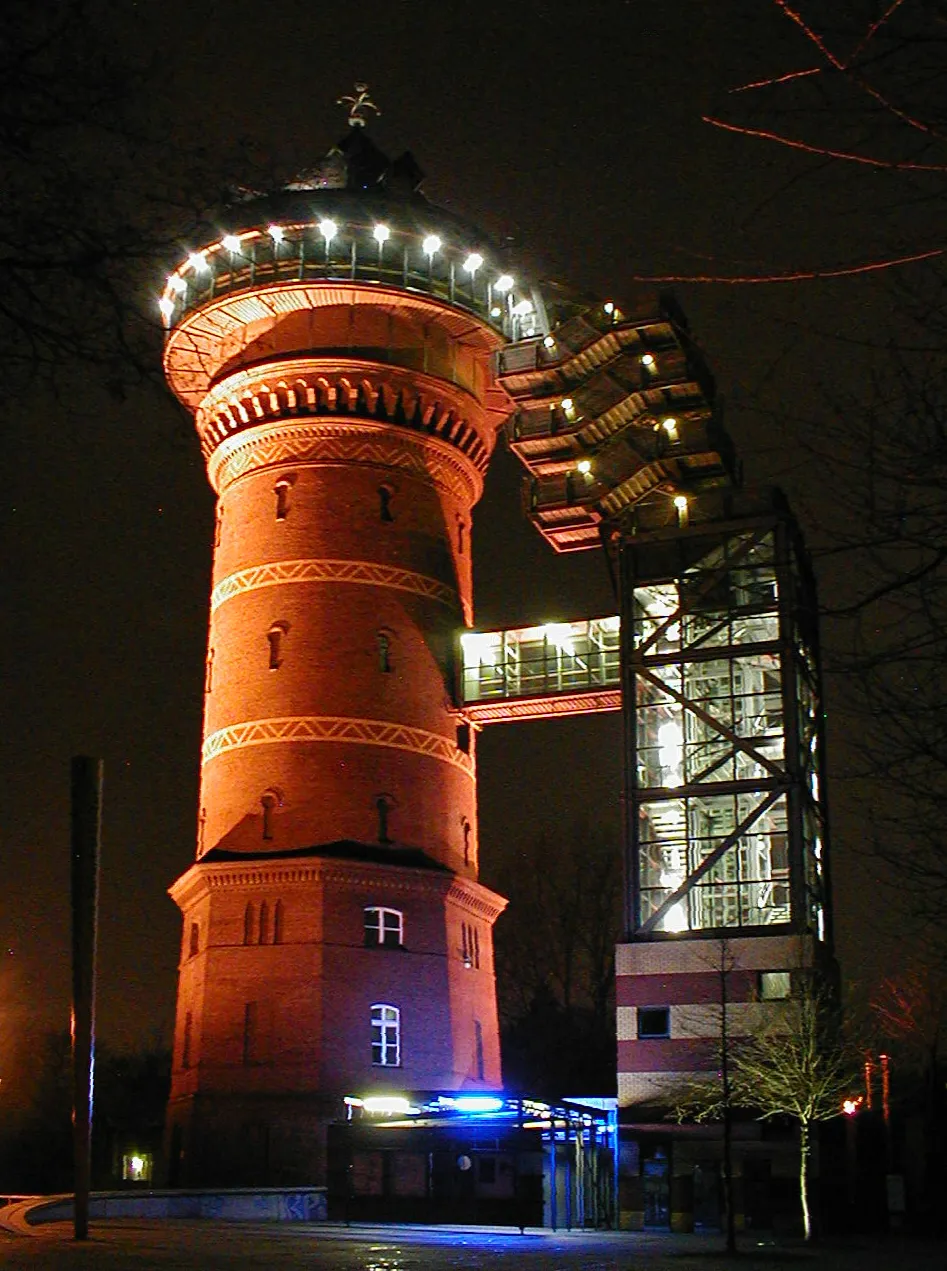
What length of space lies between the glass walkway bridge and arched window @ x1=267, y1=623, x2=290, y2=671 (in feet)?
16.7

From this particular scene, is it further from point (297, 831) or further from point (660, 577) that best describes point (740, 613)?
point (297, 831)

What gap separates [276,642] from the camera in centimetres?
4597

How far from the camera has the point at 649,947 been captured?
43.2m

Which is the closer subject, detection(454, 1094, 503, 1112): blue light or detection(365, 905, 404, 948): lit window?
detection(454, 1094, 503, 1112): blue light

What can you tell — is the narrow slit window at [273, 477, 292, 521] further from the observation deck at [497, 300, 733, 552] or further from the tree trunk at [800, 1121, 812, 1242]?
the tree trunk at [800, 1121, 812, 1242]

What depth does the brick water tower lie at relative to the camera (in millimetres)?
42500

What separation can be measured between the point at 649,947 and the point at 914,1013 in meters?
21.0

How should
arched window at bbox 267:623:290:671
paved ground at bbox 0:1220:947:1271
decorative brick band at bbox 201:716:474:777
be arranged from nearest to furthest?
paved ground at bbox 0:1220:947:1271 < decorative brick band at bbox 201:716:474:777 < arched window at bbox 267:623:290:671

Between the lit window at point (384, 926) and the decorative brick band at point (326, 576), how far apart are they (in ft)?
27.8

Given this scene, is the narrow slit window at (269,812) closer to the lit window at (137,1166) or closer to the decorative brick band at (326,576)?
the decorative brick band at (326,576)

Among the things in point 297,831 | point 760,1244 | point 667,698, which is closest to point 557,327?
point 667,698

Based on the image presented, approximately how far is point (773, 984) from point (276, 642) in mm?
14818

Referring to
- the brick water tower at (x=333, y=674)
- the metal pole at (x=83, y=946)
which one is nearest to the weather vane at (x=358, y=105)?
the brick water tower at (x=333, y=674)

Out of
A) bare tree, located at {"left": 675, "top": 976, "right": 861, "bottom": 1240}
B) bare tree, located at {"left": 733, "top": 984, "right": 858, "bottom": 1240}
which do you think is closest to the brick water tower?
bare tree, located at {"left": 675, "top": 976, "right": 861, "bottom": 1240}
